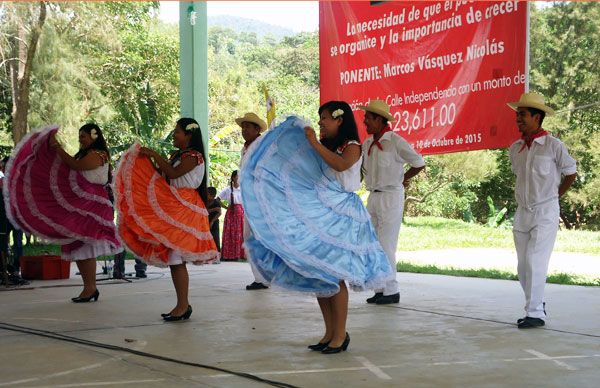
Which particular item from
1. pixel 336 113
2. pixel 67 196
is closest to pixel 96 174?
pixel 67 196

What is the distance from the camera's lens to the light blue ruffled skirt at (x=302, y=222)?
527cm

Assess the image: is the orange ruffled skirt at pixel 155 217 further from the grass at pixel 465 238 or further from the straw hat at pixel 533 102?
the grass at pixel 465 238

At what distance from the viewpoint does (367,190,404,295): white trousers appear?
8188 millimetres

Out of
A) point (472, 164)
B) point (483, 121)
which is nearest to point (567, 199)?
point (472, 164)

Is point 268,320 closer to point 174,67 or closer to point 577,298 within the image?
point 577,298

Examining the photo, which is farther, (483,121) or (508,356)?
(483,121)

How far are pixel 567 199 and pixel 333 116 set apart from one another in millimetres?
22081

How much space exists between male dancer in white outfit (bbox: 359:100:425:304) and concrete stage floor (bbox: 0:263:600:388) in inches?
20.4

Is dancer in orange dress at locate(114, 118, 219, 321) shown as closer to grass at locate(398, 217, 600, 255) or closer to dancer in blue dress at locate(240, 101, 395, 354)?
dancer in blue dress at locate(240, 101, 395, 354)

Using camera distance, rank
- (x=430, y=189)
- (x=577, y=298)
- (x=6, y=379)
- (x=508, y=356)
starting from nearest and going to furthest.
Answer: (x=6, y=379), (x=508, y=356), (x=577, y=298), (x=430, y=189)

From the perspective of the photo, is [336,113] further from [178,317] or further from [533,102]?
[178,317]

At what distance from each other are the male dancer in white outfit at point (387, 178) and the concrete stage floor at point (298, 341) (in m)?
0.52

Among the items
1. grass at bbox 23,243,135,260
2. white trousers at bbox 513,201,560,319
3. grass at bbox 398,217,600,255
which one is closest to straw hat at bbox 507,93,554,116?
white trousers at bbox 513,201,560,319

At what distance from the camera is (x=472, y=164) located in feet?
Result: 85.5
